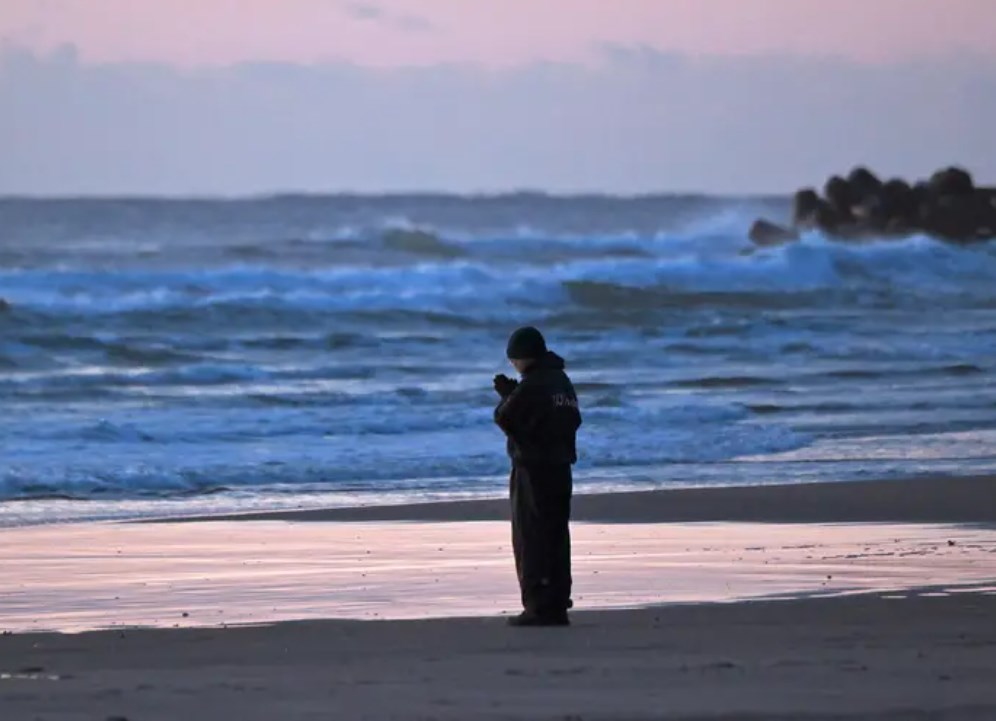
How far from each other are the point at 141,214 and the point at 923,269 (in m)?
43.5

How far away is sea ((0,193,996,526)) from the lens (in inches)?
667

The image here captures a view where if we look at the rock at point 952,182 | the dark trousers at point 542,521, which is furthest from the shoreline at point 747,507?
the rock at point 952,182

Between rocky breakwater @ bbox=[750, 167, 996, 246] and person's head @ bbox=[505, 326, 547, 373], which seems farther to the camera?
rocky breakwater @ bbox=[750, 167, 996, 246]

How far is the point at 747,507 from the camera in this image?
47.1 feet

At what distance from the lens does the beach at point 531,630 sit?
6918 mm

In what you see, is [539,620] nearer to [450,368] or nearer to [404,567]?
[404,567]

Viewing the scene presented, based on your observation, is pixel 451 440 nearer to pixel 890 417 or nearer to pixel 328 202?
pixel 890 417

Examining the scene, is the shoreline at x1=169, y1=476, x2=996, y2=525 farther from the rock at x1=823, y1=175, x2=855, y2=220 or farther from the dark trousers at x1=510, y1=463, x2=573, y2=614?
the rock at x1=823, y1=175, x2=855, y2=220

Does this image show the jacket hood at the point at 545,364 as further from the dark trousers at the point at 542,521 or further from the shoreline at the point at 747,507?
the shoreline at the point at 747,507

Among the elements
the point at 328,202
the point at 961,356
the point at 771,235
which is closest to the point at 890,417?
the point at 961,356

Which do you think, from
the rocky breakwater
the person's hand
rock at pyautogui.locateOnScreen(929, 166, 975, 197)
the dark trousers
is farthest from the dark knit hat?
rock at pyautogui.locateOnScreen(929, 166, 975, 197)

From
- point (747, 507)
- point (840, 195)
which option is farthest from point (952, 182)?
point (747, 507)

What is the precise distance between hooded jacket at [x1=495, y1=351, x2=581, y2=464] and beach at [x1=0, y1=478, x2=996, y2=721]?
2.30ft

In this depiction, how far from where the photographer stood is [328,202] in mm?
95750
